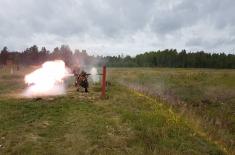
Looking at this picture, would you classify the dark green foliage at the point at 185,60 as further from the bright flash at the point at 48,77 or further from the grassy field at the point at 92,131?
the grassy field at the point at 92,131

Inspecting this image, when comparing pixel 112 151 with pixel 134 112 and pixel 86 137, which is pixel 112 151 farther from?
pixel 134 112

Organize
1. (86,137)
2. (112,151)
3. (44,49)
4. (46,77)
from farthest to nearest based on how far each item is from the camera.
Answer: (44,49)
(46,77)
(86,137)
(112,151)

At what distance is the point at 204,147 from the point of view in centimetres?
1244

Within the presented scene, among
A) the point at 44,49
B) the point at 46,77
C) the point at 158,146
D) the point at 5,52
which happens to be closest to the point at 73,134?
the point at 158,146

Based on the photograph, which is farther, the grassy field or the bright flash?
the bright flash

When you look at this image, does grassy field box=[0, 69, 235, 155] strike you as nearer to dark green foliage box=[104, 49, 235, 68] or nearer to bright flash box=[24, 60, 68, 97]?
bright flash box=[24, 60, 68, 97]

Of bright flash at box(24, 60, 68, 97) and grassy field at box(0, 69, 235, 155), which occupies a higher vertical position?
bright flash at box(24, 60, 68, 97)

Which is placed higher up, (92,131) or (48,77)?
(48,77)

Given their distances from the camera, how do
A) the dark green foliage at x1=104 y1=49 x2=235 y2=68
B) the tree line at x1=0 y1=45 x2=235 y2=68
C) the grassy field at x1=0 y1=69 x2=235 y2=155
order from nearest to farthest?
the grassy field at x1=0 y1=69 x2=235 y2=155 < the tree line at x1=0 y1=45 x2=235 y2=68 < the dark green foliage at x1=104 y1=49 x2=235 y2=68

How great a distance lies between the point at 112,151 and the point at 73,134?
6.52ft

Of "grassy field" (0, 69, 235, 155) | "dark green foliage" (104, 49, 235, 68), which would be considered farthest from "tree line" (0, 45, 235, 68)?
"grassy field" (0, 69, 235, 155)

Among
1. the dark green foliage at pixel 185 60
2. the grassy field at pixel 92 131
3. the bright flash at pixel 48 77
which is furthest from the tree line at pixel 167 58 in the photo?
the grassy field at pixel 92 131

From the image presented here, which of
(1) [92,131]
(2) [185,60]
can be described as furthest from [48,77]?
(2) [185,60]

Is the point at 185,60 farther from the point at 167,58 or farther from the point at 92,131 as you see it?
the point at 92,131
